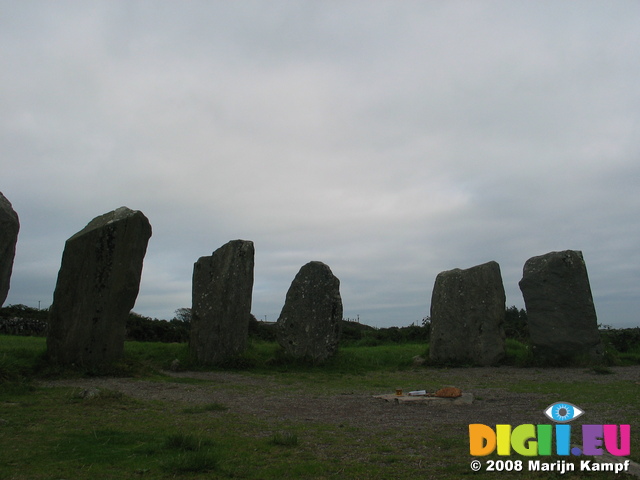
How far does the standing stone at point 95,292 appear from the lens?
1147 cm

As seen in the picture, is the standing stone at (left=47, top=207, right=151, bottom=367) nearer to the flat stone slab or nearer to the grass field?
the grass field

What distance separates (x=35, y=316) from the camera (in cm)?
2038

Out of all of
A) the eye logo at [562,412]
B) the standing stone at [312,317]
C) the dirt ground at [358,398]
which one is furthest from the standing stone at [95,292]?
the eye logo at [562,412]

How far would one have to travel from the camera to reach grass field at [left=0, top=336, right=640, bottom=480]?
15.1 ft

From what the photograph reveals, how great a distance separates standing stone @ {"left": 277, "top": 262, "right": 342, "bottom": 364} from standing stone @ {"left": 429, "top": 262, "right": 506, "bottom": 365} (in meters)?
2.86

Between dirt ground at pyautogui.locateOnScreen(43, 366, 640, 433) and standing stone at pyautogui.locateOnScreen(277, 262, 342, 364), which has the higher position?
standing stone at pyautogui.locateOnScreen(277, 262, 342, 364)

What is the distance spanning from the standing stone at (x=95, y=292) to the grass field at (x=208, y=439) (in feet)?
2.99

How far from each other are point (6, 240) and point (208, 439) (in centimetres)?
586

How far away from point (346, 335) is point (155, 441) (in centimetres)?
1711

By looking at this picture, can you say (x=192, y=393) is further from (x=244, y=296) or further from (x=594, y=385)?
(x=594, y=385)

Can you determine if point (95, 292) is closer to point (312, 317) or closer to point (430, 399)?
point (312, 317)

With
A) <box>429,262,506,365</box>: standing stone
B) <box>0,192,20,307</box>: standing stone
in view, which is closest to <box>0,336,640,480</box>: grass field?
<box>0,192,20,307</box>: standing stone

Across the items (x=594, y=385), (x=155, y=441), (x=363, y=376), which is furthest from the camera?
(x=363, y=376)

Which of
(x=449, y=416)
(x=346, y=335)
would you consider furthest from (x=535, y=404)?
(x=346, y=335)
